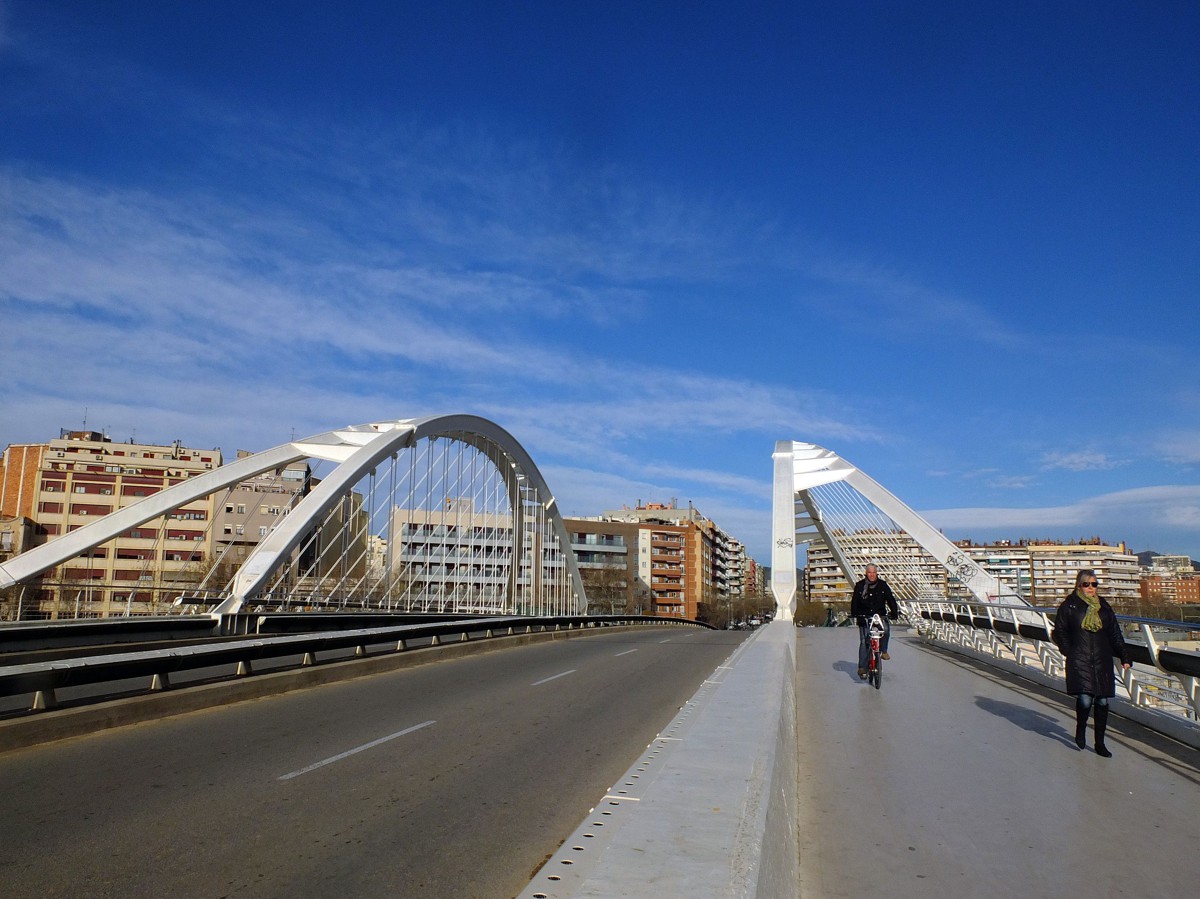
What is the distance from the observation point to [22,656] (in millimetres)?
15016

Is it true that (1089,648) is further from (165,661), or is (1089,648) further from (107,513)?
(107,513)

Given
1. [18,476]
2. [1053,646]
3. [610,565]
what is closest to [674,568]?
[610,565]

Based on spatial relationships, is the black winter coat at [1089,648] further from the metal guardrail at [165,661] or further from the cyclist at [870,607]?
the metal guardrail at [165,661]

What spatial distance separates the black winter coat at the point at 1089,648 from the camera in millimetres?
8039

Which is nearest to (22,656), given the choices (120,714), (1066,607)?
(120,714)

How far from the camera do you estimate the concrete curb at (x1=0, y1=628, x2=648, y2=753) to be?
8109 mm

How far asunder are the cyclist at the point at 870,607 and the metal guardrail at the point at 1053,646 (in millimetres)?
2352

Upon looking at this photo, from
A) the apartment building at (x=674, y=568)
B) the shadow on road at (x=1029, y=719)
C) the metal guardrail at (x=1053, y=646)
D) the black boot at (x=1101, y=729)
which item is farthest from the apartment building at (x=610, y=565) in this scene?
the black boot at (x=1101, y=729)

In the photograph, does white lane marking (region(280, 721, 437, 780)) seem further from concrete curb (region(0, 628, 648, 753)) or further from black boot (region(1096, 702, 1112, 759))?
black boot (region(1096, 702, 1112, 759))

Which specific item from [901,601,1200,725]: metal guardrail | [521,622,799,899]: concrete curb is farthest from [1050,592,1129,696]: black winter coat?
[521,622,799,899]: concrete curb

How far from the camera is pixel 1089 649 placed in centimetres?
823

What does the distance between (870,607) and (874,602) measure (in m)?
0.11

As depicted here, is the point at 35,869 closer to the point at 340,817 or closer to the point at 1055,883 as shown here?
the point at 340,817

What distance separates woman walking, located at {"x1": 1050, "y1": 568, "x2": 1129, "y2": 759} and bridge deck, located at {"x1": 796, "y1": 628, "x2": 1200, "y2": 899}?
385 millimetres
